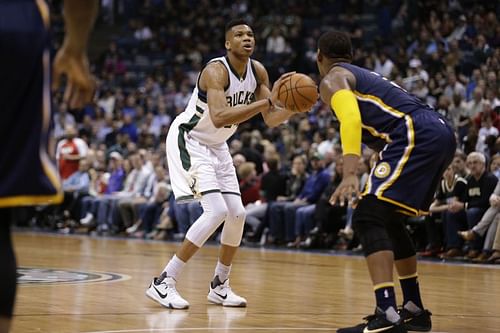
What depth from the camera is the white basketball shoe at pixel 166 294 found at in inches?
273

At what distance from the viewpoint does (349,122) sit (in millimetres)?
5469

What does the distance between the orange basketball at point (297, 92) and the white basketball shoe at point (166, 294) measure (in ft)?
5.30

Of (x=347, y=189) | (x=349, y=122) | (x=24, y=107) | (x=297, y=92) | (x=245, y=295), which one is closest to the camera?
(x=24, y=107)

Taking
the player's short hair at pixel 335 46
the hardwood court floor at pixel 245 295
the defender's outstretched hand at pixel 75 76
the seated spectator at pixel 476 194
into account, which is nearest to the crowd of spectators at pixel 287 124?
the seated spectator at pixel 476 194

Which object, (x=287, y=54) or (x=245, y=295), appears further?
(x=287, y=54)

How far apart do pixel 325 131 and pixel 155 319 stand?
444 inches

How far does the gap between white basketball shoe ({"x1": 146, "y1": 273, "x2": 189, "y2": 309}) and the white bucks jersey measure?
1156 millimetres

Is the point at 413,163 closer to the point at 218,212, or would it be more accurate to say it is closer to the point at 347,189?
the point at 347,189

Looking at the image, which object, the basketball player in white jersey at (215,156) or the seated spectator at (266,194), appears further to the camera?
the seated spectator at (266,194)

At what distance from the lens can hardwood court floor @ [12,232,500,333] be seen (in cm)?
606

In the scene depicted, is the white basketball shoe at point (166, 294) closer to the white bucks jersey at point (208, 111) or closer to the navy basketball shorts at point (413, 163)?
the white bucks jersey at point (208, 111)

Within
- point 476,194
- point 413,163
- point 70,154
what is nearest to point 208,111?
point 413,163

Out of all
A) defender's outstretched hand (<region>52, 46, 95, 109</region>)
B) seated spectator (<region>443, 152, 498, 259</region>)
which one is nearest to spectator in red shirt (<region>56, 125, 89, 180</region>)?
seated spectator (<region>443, 152, 498, 259</region>)

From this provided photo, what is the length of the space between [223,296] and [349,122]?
2298 mm
